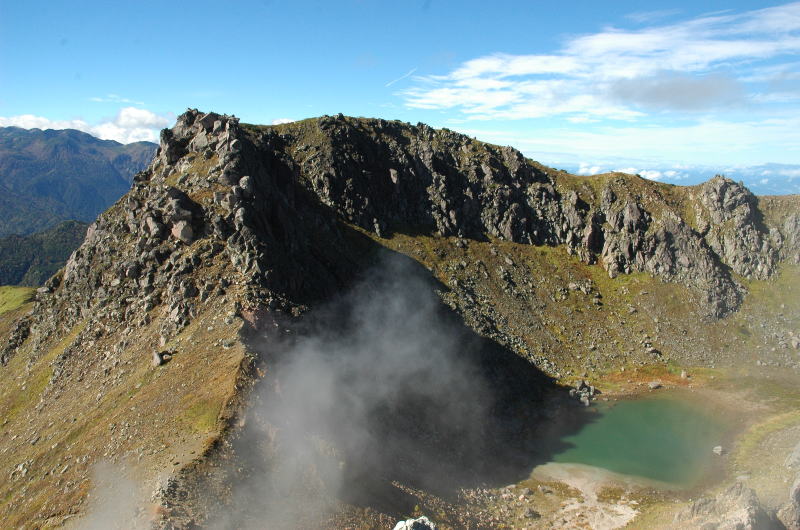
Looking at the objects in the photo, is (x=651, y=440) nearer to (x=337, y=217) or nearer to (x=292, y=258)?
(x=292, y=258)

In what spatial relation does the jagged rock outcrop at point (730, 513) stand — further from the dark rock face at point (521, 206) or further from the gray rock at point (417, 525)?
the dark rock face at point (521, 206)

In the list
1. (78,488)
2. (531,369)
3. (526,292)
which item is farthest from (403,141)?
(78,488)

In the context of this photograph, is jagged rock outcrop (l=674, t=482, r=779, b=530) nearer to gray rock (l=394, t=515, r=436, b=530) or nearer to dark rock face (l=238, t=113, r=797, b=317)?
gray rock (l=394, t=515, r=436, b=530)

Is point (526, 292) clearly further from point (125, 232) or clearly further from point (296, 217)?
point (125, 232)

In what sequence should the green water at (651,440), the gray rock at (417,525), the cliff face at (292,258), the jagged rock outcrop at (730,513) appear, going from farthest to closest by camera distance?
the green water at (651,440) < the cliff face at (292,258) < the jagged rock outcrop at (730,513) < the gray rock at (417,525)

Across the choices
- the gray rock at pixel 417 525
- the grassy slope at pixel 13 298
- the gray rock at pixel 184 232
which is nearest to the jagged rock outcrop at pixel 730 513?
the gray rock at pixel 417 525

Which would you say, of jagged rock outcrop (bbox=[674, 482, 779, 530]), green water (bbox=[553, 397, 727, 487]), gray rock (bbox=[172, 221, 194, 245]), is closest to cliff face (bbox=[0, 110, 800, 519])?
gray rock (bbox=[172, 221, 194, 245])
